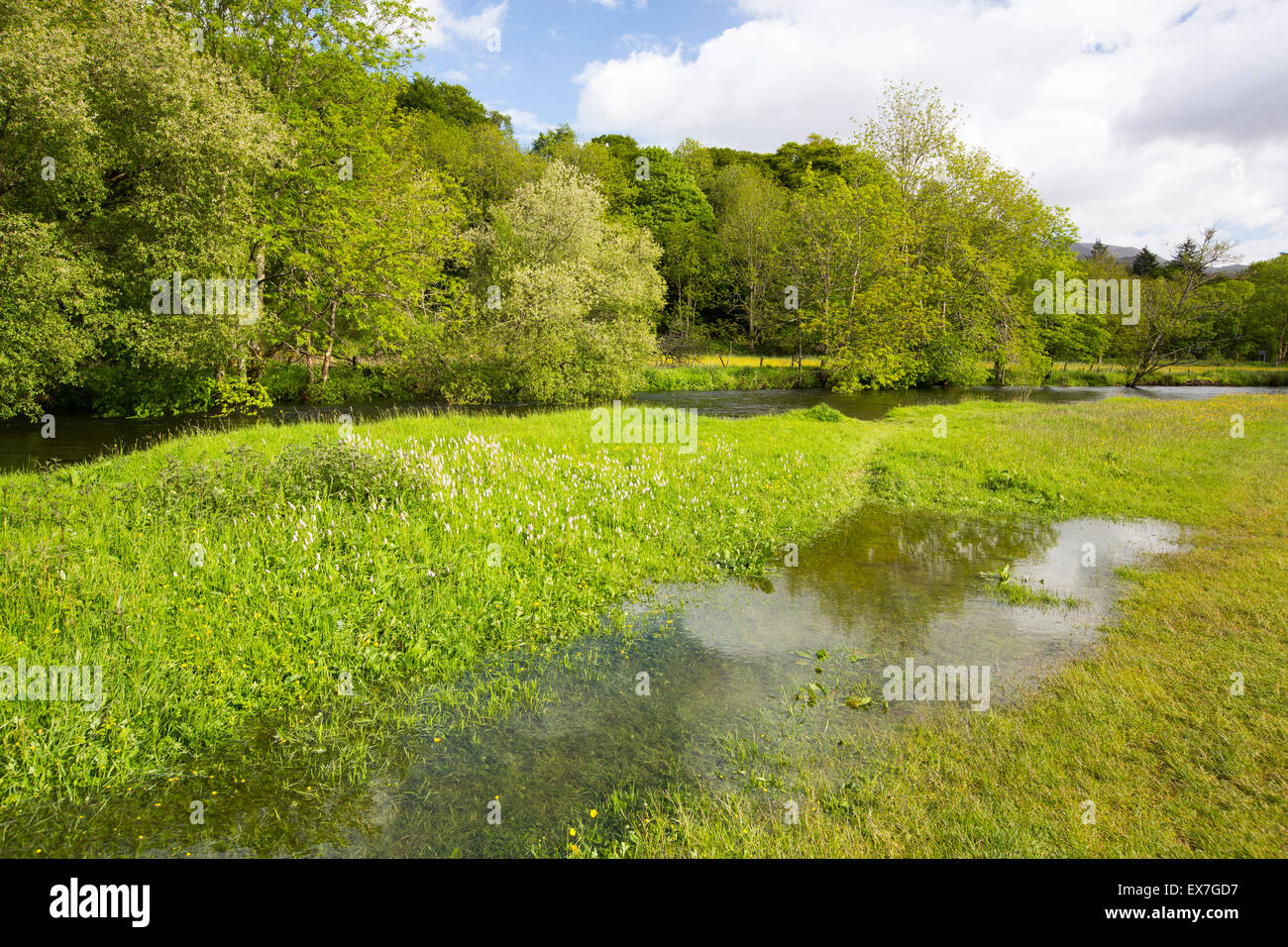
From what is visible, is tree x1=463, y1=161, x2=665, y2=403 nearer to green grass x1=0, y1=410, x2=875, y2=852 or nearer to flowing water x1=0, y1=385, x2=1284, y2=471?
flowing water x1=0, y1=385, x2=1284, y2=471

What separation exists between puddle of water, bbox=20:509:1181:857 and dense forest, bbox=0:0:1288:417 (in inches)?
903

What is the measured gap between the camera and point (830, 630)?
30.0 feet

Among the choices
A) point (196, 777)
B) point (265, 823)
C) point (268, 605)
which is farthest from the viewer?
point (268, 605)

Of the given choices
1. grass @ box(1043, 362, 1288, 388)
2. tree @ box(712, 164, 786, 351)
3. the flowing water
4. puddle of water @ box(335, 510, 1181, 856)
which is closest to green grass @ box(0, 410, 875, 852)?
puddle of water @ box(335, 510, 1181, 856)

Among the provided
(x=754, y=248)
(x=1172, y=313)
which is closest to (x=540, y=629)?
(x=754, y=248)

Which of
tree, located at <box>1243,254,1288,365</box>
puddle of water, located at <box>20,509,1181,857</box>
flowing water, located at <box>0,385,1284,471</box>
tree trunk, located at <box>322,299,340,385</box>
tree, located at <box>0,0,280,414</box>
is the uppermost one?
tree, located at <box>1243,254,1288,365</box>

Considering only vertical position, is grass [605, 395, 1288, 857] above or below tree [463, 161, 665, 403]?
below

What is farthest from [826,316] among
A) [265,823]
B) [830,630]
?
[265,823]

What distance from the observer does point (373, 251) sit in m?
32.2

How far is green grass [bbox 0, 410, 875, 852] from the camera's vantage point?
6121mm

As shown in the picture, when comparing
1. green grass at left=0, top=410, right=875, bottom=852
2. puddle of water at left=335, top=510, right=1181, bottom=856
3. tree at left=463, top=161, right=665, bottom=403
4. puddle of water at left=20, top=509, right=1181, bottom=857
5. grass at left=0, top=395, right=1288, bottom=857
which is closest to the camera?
grass at left=0, top=395, right=1288, bottom=857

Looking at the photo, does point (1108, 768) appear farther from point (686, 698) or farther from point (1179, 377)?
point (1179, 377)
